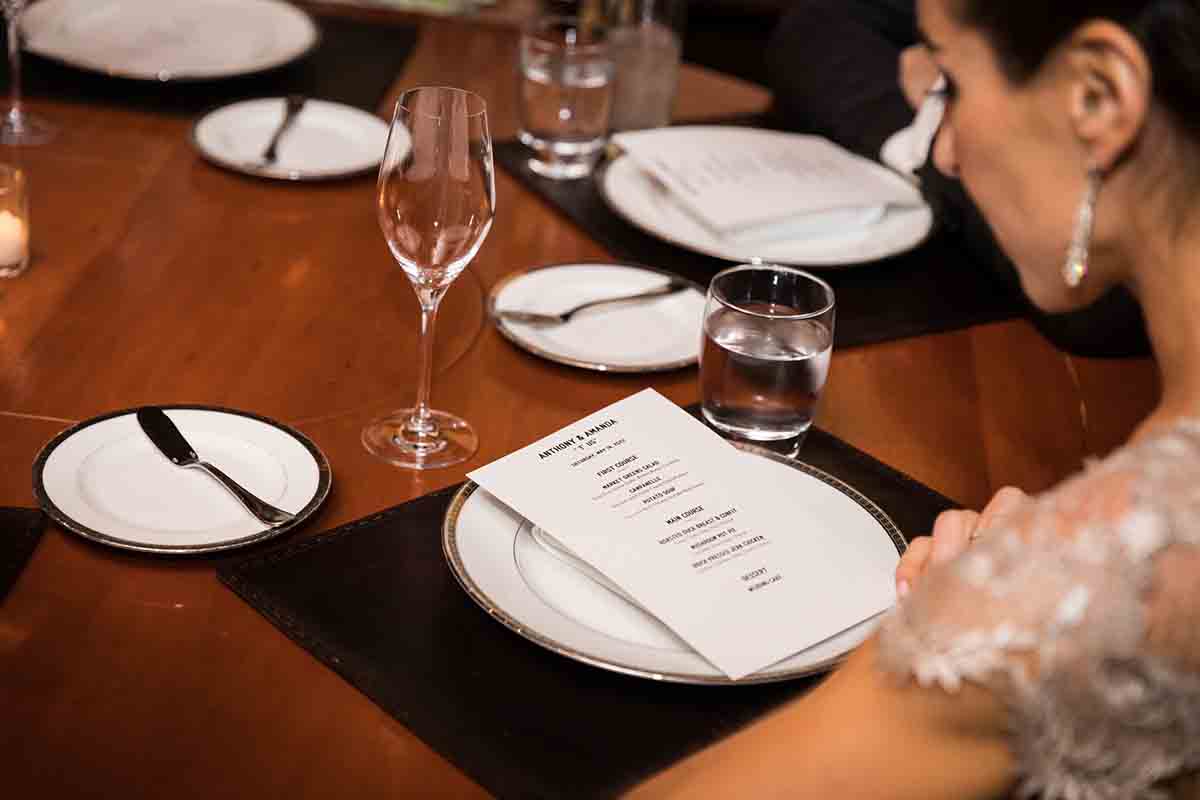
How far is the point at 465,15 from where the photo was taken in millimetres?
2275

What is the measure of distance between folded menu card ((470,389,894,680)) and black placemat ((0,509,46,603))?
0.31 m

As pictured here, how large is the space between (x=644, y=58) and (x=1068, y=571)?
133 centimetres

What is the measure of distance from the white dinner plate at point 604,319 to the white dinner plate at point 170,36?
619 mm

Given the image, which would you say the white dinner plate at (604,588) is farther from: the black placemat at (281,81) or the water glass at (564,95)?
the black placemat at (281,81)

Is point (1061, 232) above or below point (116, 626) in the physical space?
above

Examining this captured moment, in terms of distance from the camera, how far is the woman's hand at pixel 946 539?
39.3 inches

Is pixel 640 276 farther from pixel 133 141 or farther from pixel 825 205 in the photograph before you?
pixel 133 141

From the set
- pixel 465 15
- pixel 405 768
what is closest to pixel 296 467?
pixel 405 768

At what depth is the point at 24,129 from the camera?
5.61 ft

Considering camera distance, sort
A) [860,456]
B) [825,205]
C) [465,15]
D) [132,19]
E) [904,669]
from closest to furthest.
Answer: [904,669] → [860,456] → [825,205] → [132,19] → [465,15]

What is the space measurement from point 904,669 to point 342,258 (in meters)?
0.92

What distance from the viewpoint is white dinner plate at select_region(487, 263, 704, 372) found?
1366 mm

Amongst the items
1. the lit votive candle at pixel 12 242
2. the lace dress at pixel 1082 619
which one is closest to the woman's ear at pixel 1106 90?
the lace dress at pixel 1082 619

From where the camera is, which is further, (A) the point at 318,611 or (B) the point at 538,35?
(B) the point at 538,35
